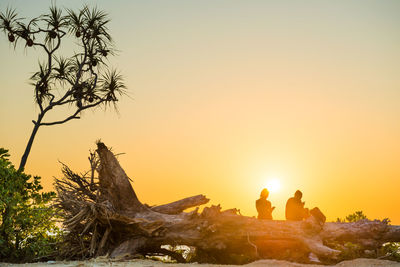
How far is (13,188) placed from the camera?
12438mm

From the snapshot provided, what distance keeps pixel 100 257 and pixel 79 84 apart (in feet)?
35.7

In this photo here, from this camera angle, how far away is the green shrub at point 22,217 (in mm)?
12219

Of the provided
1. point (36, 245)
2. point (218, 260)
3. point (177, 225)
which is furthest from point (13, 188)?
point (218, 260)

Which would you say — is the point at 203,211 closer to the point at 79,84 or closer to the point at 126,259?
the point at 126,259

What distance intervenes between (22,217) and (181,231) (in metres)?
4.63

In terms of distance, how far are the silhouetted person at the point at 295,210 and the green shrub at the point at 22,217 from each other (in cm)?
728

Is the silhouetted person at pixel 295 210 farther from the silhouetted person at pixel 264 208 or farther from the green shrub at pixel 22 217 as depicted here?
the green shrub at pixel 22 217

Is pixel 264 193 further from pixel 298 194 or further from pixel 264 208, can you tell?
pixel 298 194

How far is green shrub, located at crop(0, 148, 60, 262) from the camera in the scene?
481 inches

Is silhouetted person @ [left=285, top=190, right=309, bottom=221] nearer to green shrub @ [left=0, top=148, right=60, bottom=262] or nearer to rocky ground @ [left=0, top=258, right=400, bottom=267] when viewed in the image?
rocky ground @ [left=0, top=258, right=400, bottom=267]

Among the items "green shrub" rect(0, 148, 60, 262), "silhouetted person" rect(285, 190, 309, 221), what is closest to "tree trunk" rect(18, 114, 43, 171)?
"green shrub" rect(0, 148, 60, 262)

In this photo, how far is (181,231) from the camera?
38.4 ft

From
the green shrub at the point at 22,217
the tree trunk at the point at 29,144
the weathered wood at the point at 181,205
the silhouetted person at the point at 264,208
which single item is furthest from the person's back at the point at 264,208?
the tree trunk at the point at 29,144

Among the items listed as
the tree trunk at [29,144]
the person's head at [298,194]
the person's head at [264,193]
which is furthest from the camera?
the tree trunk at [29,144]
